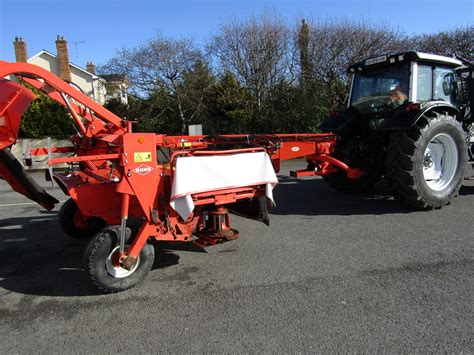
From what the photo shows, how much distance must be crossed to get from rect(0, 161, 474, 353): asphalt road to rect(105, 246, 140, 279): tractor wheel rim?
17 centimetres

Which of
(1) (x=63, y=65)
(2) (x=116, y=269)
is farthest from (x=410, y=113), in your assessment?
(1) (x=63, y=65)

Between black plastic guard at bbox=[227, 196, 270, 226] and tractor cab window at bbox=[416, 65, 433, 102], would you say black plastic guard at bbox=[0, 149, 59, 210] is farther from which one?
tractor cab window at bbox=[416, 65, 433, 102]

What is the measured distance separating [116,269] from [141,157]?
1024 millimetres

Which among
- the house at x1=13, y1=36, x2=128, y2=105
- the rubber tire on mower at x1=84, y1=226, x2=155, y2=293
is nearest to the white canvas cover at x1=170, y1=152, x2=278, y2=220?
the rubber tire on mower at x1=84, y1=226, x2=155, y2=293

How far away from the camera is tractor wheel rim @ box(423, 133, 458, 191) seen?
6.32 metres

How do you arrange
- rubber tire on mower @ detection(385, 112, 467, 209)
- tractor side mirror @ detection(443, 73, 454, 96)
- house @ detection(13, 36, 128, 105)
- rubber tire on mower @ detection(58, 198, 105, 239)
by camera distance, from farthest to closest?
house @ detection(13, 36, 128, 105), tractor side mirror @ detection(443, 73, 454, 96), rubber tire on mower @ detection(385, 112, 467, 209), rubber tire on mower @ detection(58, 198, 105, 239)

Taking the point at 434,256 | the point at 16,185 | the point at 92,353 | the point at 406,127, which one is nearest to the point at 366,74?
the point at 406,127

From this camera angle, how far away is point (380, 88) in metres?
6.73

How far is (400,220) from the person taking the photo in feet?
17.9

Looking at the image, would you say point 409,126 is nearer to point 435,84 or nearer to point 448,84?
point 435,84

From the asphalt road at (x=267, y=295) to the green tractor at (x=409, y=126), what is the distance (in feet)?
2.82

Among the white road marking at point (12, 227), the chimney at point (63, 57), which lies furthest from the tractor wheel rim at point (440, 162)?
the chimney at point (63, 57)

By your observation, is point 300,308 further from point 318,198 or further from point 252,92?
point 252,92

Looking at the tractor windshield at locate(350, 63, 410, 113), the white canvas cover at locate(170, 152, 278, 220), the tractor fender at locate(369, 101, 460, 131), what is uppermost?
the tractor windshield at locate(350, 63, 410, 113)
